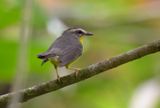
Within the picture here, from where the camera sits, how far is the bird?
1.86 metres

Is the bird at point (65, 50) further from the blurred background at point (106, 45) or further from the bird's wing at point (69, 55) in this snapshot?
the blurred background at point (106, 45)

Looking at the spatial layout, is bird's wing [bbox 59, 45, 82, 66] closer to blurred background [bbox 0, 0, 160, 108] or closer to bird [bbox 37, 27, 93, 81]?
bird [bbox 37, 27, 93, 81]

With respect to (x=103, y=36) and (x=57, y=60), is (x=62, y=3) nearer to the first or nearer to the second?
(x=103, y=36)

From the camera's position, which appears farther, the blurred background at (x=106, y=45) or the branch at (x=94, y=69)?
the blurred background at (x=106, y=45)

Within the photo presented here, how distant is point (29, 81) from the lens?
3143 millimetres

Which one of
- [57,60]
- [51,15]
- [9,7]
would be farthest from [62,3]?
[57,60]

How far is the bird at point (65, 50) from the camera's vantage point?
1.86 meters

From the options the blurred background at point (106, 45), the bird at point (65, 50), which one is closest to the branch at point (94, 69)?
the bird at point (65, 50)

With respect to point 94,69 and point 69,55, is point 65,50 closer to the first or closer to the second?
point 69,55

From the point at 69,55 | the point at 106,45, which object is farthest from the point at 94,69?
the point at 106,45

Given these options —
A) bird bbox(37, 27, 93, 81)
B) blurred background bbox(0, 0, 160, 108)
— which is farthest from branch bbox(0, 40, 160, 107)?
blurred background bbox(0, 0, 160, 108)

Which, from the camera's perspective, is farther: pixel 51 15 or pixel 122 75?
pixel 122 75

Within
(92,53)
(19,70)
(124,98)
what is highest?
(19,70)

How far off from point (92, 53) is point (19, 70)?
2.47m
